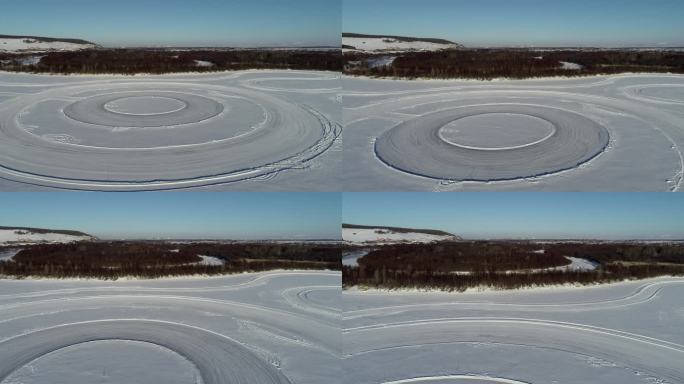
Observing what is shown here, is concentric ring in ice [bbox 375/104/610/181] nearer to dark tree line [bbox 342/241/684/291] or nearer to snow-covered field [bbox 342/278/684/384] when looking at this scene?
snow-covered field [bbox 342/278/684/384]

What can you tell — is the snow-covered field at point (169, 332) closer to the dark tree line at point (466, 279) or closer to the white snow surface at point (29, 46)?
the dark tree line at point (466, 279)

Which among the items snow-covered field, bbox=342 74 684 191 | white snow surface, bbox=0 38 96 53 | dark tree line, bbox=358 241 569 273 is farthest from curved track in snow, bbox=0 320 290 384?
white snow surface, bbox=0 38 96 53

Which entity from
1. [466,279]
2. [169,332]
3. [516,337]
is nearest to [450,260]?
[466,279]

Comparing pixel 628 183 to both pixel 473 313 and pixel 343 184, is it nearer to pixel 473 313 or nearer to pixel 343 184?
pixel 473 313

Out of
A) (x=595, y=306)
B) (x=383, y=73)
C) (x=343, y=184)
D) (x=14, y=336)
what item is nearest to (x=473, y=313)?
(x=595, y=306)

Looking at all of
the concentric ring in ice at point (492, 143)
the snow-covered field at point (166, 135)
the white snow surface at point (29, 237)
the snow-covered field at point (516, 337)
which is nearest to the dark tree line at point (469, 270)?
the snow-covered field at point (516, 337)

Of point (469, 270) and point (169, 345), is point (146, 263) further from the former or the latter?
point (469, 270)

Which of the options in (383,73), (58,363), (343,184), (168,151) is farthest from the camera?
(383,73)
